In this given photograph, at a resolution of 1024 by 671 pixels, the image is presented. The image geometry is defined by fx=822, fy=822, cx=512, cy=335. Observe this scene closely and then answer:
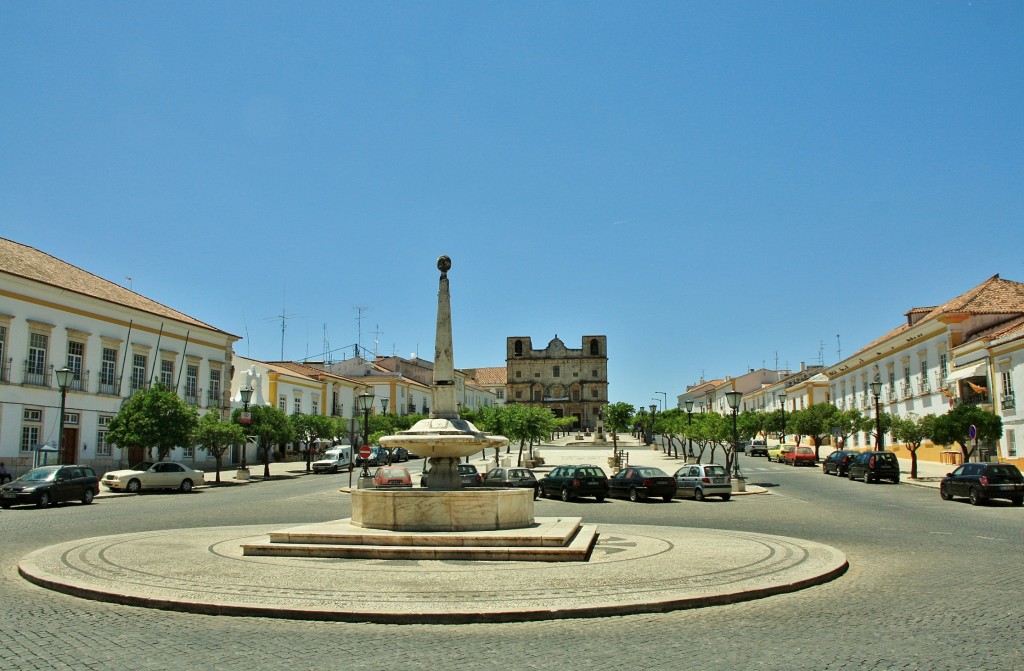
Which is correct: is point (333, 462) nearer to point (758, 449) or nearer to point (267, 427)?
point (267, 427)

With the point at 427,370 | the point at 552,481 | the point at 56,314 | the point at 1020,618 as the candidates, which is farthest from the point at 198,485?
the point at 427,370

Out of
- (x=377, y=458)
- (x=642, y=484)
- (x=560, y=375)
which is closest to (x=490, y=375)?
(x=560, y=375)

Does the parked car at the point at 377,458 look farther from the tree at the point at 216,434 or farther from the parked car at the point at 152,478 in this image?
the parked car at the point at 152,478

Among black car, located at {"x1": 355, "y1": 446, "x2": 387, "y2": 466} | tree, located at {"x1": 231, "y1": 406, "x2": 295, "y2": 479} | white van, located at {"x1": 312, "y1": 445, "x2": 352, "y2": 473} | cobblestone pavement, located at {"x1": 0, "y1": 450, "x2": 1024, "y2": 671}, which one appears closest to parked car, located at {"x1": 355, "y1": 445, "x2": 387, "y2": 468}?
black car, located at {"x1": 355, "y1": 446, "x2": 387, "y2": 466}

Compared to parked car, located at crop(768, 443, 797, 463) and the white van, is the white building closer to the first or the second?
the white van

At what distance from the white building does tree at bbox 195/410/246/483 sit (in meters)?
0.99

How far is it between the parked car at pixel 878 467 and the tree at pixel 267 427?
1075 inches

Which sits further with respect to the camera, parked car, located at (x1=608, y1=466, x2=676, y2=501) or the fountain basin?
parked car, located at (x1=608, y1=466, x2=676, y2=501)

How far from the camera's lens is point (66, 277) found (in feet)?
123

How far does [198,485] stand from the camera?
3269cm

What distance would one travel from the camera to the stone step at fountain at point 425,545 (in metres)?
10.9

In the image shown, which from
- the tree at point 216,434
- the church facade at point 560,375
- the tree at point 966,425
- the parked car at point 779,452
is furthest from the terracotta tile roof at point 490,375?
the tree at point 966,425

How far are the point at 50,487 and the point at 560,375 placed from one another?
4319 inches

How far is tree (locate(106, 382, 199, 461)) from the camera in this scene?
33438 mm
